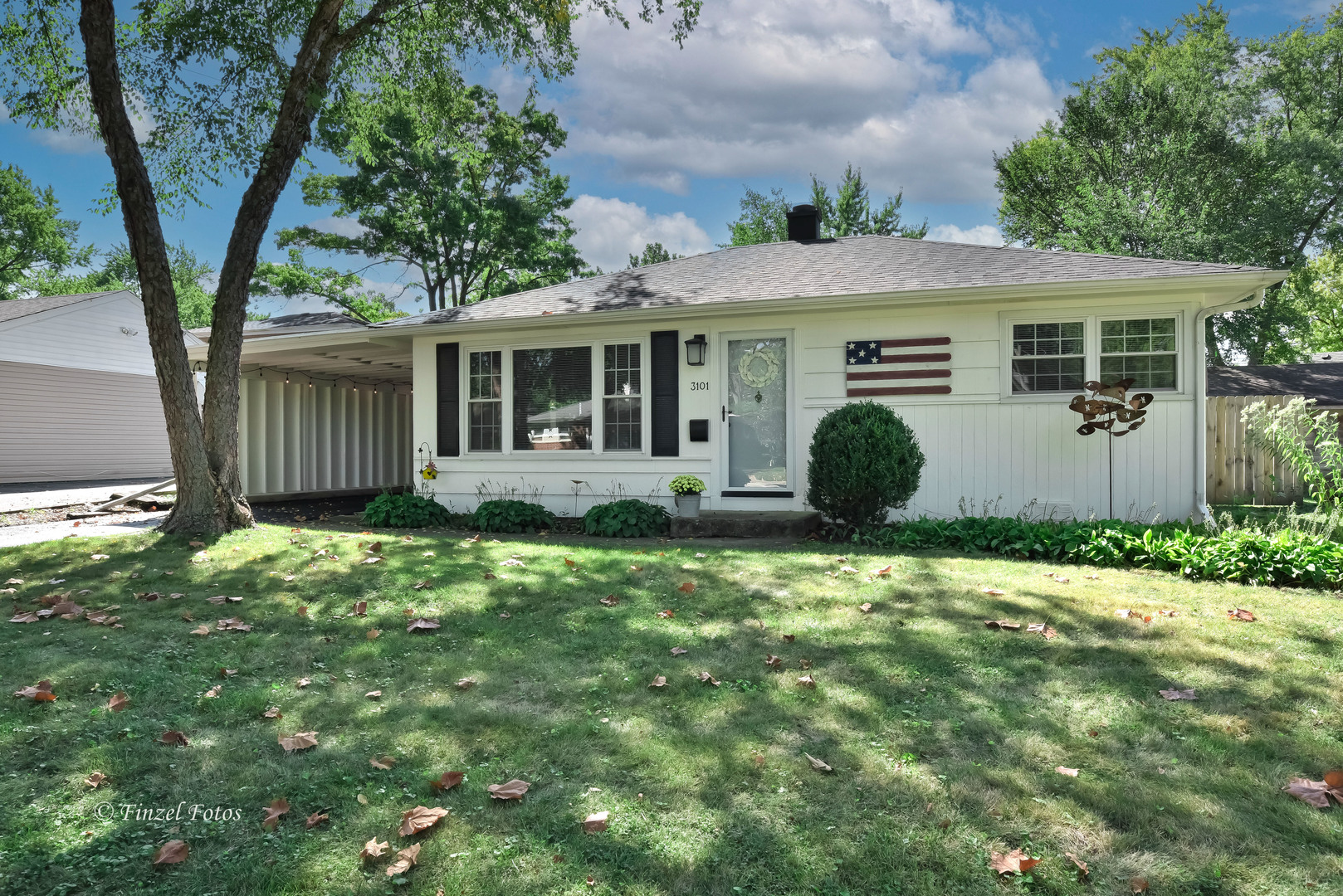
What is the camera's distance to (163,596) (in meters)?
4.86

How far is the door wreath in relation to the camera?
28.8 feet

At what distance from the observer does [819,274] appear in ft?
30.3

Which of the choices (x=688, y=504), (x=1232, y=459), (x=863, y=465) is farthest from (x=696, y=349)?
(x=1232, y=459)

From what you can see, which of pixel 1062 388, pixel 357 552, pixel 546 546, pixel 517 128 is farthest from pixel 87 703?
pixel 517 128

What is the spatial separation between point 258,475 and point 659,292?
7.68m

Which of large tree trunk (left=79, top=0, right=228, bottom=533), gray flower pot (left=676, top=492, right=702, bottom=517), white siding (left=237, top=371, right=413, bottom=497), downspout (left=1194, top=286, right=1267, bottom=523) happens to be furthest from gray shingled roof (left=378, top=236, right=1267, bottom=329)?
white siding (left=237, top=371, right=413, bottom=497)

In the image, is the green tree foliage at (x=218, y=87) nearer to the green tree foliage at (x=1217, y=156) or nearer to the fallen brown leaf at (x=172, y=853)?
the fallen brown leaf at (x=172, y=853)

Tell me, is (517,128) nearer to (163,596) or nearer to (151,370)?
(151,370)

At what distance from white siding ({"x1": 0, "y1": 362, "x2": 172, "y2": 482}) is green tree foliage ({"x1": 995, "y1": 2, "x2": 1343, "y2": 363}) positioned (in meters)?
24.4

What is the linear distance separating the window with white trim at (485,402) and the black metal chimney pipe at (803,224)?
198 inches

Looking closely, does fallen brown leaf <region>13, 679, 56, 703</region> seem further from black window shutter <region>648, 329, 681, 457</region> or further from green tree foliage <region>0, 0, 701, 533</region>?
black window shutter <region>648, 329, 681, 457</region>

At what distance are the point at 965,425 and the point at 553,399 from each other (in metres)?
4.93

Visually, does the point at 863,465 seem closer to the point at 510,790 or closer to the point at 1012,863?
the point at 1012,863

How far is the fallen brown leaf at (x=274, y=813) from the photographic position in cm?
218
